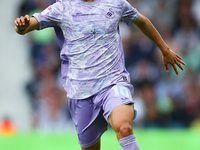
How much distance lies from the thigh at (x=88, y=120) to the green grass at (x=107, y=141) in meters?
1.97

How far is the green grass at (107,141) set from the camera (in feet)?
19.5

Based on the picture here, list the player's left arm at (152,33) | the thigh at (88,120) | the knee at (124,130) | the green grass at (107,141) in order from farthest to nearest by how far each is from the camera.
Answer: the green grass at (107,141)
the player's left arm at (152,33)
the thigh at (88,120)
the knee at (124,130)

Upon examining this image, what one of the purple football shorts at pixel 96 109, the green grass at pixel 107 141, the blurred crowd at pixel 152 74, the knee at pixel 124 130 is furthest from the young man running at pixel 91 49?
the blurred crowd at pixel 152 74

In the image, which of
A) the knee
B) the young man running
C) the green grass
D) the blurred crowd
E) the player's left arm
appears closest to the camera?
the knee

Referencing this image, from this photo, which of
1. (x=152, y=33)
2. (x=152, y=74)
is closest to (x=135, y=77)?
(x=152, y=74)

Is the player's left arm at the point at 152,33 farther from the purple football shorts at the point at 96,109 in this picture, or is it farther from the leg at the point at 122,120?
the leg at the point at 122,120

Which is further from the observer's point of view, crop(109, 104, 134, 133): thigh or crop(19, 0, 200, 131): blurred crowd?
crop(19, 0, 200, 131): blurred crowd

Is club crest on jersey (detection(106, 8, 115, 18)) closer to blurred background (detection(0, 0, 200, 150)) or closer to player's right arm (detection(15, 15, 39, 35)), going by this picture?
player's right arm (detection(15, 15, 39, 35))

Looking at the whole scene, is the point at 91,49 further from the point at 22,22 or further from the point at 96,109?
the point at 22,22

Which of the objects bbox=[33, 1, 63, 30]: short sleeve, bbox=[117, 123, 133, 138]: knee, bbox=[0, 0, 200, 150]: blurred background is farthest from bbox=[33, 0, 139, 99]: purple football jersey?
bbox=[0, 0, 200, 150]: blurred background

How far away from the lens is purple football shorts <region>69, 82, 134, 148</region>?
353 cm

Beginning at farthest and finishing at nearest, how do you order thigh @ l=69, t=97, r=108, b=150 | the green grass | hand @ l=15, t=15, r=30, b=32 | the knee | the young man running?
the green grass < thigh @ l=69, t=97, r=108, b=150 < the young man running < hand @ l=15, t=15, r=30, b=32 < the knee

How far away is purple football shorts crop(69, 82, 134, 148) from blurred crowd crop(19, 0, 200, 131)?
447cm

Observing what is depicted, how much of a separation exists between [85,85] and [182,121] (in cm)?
501
